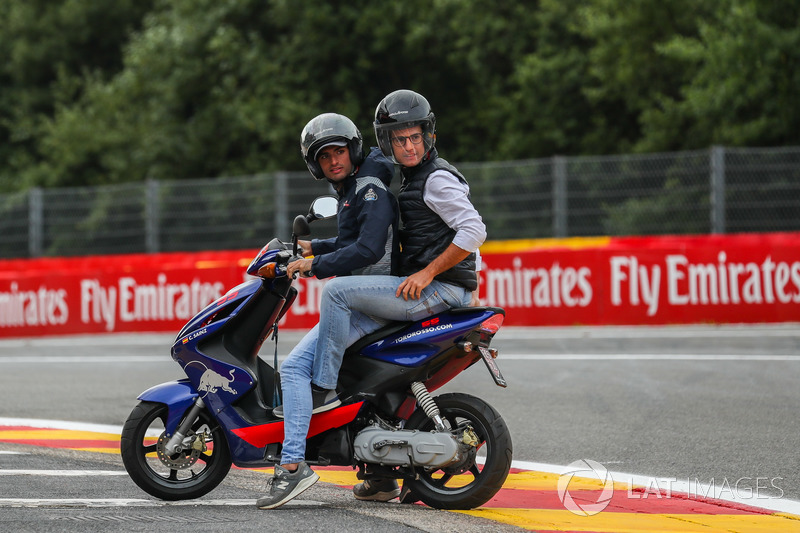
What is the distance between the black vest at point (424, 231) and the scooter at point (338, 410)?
207 millimetres

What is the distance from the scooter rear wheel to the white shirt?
72 cm

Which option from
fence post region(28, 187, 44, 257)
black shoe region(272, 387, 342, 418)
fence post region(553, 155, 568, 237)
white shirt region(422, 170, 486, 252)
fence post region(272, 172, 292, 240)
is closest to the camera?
white shirt region(422, 170, 486, 252)

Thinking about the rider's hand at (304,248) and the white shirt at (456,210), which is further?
the rider's hand at (304,248)

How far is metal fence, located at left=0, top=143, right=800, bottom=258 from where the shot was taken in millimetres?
15273

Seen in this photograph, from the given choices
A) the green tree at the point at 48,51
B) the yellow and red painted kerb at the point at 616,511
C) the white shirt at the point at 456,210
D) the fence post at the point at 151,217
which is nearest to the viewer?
the yellow and red painted kerb at the point at 616,511

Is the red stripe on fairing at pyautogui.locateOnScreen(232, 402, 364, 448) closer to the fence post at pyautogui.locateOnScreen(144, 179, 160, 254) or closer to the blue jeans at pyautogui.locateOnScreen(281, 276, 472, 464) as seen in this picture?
the blue jeans at pyautogui.locateOnScreen(281, 276, 472, 464)

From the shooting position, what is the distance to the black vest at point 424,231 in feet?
18.7

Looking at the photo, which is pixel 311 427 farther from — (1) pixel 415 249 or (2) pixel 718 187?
(2) pixel 718 187

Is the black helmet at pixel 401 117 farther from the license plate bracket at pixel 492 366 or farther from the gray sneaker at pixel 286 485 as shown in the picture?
the gray sneaker at pixel 286 485

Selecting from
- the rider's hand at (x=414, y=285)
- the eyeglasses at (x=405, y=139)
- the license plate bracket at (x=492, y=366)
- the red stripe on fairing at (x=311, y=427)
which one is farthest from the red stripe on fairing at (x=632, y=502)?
the eyeglasses at (x=405, y=139)

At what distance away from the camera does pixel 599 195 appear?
15.8 metres

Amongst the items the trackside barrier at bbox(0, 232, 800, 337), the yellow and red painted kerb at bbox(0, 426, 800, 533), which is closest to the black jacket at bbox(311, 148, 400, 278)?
the yellow and red painted kerb at bbox(0, 426, 800, 533)

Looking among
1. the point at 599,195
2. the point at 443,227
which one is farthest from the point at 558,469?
the point at 599,195

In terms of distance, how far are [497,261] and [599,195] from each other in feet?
5.34
